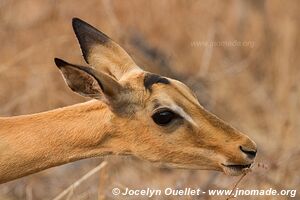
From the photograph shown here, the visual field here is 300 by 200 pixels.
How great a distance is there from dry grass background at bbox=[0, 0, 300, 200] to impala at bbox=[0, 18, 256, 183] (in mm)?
1158

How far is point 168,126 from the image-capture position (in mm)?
5059

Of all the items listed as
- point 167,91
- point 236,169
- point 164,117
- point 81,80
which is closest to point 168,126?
point 164,117

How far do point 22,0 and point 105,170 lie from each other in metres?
5.16

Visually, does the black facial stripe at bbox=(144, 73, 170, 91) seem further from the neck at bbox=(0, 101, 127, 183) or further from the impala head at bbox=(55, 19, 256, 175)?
the neck at bbox=(0, 101, 127, 183)

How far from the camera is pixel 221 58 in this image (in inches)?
391

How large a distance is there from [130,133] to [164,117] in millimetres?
194

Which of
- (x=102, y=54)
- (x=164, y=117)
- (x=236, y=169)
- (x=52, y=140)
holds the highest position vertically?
(x=102, y=54)

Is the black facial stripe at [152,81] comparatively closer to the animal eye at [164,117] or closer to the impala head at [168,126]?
the impala head at [168,126]

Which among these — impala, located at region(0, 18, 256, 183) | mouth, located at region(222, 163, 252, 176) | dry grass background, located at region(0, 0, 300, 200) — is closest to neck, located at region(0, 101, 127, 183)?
impala, located at region(0, 18, 256, 183)

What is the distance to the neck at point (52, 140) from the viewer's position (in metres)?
4.98

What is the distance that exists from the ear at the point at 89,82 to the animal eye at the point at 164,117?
232 mm

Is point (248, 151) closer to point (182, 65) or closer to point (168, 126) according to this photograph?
point (168, 126)

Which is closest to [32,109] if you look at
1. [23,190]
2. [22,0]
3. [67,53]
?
[67,53]

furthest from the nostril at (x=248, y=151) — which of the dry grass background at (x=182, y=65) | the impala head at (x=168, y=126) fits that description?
the dry grass background at (x=182, y=65)
